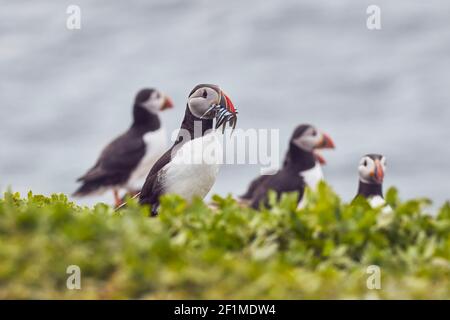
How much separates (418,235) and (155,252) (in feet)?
7.51

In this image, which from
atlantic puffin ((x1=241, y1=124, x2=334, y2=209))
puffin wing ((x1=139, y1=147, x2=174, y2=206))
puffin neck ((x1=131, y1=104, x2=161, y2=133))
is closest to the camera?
puffin wing ((x1=139, y1=147, x2=174, y2=206))

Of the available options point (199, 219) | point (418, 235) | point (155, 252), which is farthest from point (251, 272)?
point (418, 235)

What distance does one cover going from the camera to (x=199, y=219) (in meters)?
6.92

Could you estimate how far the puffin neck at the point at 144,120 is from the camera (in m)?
12.9

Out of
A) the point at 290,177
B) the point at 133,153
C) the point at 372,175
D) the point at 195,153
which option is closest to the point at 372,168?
the point at 372,175

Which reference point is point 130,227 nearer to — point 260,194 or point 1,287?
point 1,287

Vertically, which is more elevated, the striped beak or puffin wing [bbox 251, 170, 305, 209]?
the striped beak

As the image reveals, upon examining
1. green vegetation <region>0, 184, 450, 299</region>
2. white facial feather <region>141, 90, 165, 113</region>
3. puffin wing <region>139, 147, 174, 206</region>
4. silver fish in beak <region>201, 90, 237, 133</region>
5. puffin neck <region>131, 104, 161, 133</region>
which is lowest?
green vegetation <region>0, 184, 450, 299</region>

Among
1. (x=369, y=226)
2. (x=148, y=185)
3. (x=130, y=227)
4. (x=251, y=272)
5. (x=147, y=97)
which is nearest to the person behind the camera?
(x=251, y=272)

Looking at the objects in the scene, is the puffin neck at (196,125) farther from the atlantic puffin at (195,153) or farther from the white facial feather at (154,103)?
the white facial feather at (154,103)

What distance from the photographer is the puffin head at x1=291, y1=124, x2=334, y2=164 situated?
988 centimetres

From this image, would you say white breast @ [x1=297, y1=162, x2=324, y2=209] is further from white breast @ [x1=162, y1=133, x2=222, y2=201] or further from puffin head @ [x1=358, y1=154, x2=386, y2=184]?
white breast @ [x1=162, y1=133, x2=222, y2=201]

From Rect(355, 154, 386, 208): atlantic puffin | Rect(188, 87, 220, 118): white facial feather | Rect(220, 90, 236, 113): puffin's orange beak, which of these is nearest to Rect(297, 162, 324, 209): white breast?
Rect(355, 154, 386, 208): atlantic puffin

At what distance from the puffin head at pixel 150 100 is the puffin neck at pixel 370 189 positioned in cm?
375
